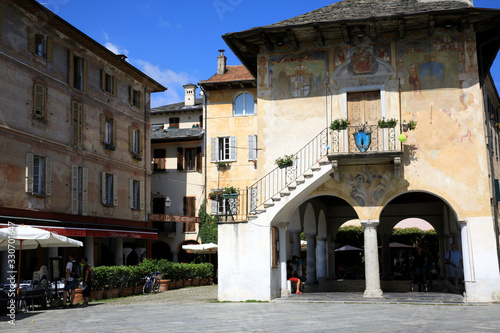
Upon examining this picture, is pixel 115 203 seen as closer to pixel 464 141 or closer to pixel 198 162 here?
pixel 198 162

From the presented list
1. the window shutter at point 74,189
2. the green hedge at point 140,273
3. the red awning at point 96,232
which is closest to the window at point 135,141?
the red awning at point 96,232

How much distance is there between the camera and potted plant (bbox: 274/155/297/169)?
60.9 feet

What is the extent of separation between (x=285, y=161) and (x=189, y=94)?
92.8 feet

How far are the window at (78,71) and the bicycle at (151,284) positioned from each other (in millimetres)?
9680

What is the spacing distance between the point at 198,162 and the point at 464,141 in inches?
977

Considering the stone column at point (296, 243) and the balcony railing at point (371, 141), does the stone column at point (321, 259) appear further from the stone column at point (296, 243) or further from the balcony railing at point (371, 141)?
the balcony railing at point (371, 141)

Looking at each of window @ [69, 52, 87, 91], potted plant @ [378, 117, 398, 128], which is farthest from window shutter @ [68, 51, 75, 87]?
potted plant @ [378, 117, 398, 128]

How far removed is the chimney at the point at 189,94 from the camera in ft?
150

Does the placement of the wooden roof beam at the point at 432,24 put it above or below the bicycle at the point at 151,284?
above

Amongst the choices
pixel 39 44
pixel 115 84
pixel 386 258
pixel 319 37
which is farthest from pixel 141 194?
pixel 319 37

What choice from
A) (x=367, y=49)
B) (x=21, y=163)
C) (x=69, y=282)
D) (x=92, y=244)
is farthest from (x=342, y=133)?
(x=92, y=244)

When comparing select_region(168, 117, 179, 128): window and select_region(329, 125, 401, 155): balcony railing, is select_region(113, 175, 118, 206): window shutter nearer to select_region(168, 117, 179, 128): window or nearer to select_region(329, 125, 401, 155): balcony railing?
select_region(168, 117, 179, 128): window

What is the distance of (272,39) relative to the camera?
19125mm

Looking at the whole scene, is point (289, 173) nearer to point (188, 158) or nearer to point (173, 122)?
point (188, 158)
